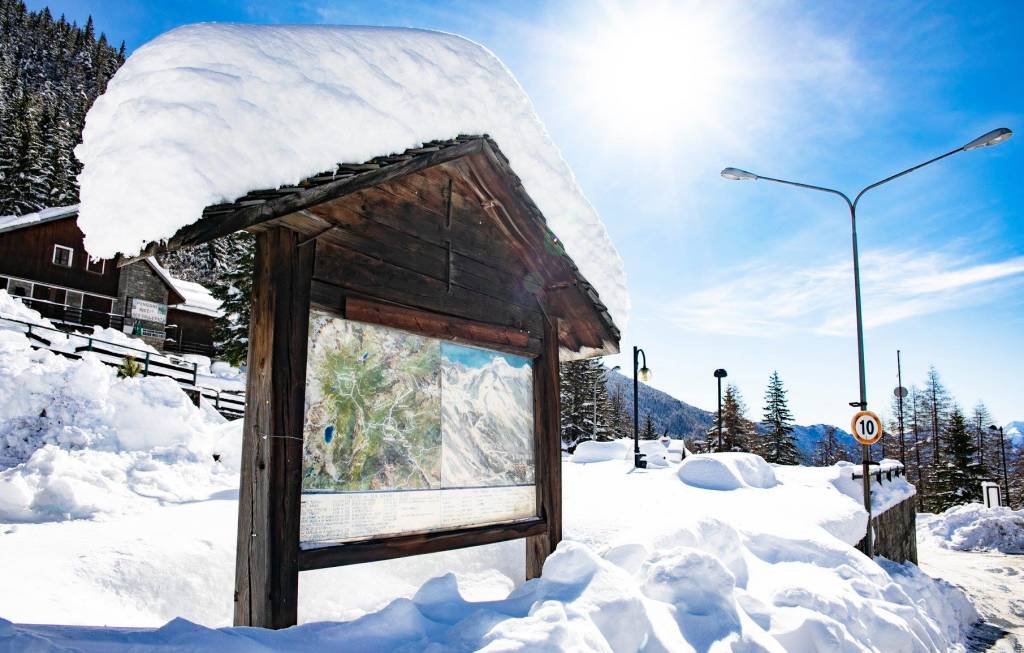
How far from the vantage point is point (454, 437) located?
4.83 m

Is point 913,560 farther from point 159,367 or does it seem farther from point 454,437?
point 159,367

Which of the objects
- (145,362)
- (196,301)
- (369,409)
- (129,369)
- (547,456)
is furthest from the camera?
(196,301)

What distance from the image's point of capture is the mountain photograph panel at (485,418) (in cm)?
483

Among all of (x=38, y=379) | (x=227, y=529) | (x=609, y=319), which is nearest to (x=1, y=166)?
(x=38, y=379)

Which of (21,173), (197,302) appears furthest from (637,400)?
(21,173)

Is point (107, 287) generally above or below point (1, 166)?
below

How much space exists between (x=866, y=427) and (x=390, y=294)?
12.2 metres

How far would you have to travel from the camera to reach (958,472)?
137 ft

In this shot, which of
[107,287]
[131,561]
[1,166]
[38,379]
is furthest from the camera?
[1,166]

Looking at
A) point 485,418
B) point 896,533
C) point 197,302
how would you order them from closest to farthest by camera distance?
point 485,418 < point 896,533 < point 197,302

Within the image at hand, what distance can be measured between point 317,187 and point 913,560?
21063mm

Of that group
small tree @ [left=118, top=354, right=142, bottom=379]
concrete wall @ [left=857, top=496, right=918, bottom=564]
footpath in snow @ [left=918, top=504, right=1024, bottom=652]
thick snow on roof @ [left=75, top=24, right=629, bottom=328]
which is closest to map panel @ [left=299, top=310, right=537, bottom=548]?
thick snow on roof @ [left=75, top=24, right=629, bottom=328]

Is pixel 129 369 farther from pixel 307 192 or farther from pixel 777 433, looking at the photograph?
pixel 777 433

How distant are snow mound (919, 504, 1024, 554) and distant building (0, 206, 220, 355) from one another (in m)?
38.2
